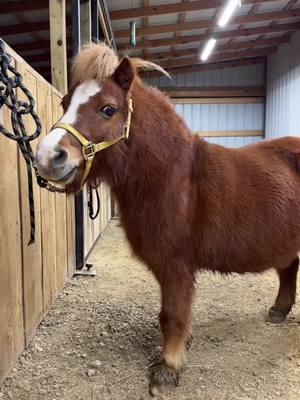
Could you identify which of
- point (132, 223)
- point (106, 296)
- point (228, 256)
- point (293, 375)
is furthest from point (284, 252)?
point (106, 296)

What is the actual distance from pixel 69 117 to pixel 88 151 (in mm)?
169

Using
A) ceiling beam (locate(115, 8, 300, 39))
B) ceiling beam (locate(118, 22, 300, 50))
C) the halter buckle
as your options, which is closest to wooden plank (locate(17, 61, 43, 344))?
the halter buckle

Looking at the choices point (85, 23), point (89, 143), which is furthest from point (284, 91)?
point (89, 143)

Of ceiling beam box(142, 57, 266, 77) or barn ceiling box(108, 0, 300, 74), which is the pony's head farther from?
ceiling beam box(142, 57, 266, 77)

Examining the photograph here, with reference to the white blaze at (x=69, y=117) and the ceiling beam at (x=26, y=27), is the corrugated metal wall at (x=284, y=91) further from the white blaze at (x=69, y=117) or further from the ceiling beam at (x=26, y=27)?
the white blaze at (x=69, y=117)

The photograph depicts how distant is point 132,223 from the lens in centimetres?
211

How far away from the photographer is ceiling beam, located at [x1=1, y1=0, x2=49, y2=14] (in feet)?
17.8

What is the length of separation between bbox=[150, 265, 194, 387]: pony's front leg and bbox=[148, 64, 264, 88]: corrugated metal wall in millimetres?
10585

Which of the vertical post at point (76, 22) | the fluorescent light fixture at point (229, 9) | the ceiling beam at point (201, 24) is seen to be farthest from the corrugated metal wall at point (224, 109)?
the vertical post at point (76, 22)

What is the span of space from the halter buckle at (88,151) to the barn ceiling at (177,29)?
3827mm

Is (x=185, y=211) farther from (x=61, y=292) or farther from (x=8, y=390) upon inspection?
(x=61, y=292)

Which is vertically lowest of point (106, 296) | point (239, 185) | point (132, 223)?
point (106, 296)

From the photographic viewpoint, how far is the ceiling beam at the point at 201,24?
7762 millimetres

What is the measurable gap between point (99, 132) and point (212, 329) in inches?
63.2
